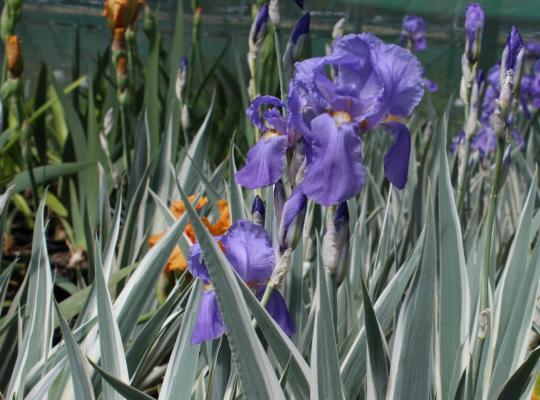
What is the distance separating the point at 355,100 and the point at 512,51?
295 millimetres

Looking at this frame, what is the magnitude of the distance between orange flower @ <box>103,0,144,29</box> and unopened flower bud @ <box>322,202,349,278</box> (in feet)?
4.84

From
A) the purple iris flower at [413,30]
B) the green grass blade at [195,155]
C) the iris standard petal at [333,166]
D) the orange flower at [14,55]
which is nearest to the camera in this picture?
the iris standard petal at [333,166]

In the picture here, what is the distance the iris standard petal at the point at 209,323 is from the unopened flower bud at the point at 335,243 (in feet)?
0.45

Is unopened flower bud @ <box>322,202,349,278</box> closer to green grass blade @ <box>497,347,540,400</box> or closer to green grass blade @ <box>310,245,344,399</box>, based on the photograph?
green grass blade @ <box>310,245,344,399</box>

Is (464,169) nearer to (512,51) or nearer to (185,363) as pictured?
(512,51)

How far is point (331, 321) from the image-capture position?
2.80 ft

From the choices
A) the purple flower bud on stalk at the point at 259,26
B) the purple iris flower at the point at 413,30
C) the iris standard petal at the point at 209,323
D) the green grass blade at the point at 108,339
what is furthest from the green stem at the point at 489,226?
the purple iris flower at the point at 413,30

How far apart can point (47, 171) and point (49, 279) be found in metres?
0.87

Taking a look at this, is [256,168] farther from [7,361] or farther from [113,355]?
[7,361]

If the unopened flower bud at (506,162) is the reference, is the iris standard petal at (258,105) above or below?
above

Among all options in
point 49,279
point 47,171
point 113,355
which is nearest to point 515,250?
point 113,355

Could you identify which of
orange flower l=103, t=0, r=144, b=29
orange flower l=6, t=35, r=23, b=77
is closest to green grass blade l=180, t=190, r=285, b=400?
orange flower l=6, t=35, r=23, b=77

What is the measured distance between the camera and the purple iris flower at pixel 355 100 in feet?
2.58

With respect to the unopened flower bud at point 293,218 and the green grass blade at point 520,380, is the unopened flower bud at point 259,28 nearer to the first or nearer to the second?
the unopened flower bud at point 293,218
